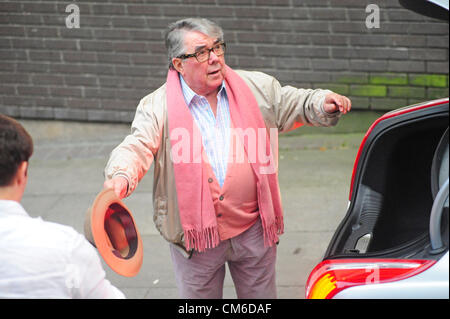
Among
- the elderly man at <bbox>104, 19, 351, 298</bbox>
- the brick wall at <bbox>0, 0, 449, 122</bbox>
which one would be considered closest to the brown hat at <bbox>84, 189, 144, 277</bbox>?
the elderly man at <bbox>104, 19, 351, 298</bbox>

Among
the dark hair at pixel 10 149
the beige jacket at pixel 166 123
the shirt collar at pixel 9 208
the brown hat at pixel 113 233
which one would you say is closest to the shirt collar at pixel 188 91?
the beige jacket at pixel 166 123

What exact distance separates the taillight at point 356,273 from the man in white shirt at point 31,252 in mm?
968

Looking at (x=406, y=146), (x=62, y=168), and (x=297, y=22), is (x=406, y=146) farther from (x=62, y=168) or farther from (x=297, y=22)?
(x=62, y=168)

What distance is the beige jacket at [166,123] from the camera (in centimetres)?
325

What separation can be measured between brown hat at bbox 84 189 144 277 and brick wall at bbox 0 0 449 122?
4.79 meters

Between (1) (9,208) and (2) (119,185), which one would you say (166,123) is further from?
(1) (9,208)

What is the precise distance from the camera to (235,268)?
3594mm

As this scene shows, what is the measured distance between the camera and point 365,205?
11.3 ft

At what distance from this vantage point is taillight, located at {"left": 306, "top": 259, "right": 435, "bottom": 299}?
2.58 metres

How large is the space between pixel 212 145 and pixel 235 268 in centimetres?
70

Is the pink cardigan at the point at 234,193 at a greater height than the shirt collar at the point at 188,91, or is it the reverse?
the shirt collar at the point at 188,91

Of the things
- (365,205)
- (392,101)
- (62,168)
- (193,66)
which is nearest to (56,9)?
(62,168)

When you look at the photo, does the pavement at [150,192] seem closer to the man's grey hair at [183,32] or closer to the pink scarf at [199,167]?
the pink scarf at [199,167]

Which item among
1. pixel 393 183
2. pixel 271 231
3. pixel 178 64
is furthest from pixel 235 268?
pixel 178 64
